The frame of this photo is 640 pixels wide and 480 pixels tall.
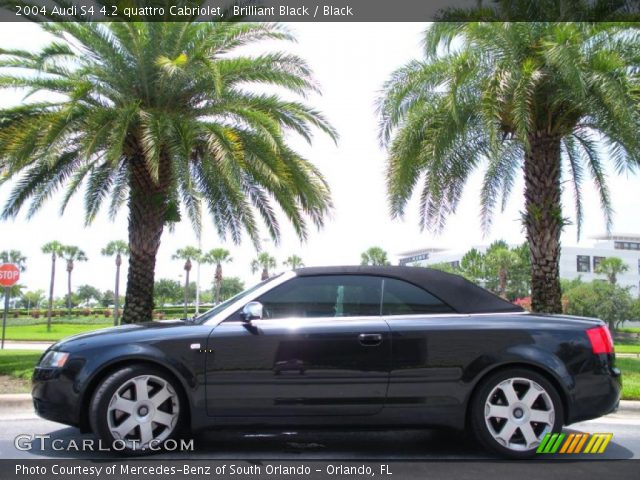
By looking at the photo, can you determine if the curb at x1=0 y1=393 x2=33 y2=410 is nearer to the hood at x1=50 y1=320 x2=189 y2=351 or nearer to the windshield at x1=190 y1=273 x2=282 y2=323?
the hood at x1=50 y1=320 x2=189 y2=351

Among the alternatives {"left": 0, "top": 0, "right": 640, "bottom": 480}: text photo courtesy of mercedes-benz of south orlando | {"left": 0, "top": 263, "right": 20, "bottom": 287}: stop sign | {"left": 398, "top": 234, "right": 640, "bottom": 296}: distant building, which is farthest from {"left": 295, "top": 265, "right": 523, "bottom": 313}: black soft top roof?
{"left": 398, "top": 234, "right": 640, "bottom": 296}: distant building

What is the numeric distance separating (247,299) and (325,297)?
62cm

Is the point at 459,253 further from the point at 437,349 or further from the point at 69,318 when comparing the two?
the point at 437,349

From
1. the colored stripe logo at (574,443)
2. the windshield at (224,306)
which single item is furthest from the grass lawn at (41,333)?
the colored stripe logo at (574,443)

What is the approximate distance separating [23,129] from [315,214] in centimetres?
599

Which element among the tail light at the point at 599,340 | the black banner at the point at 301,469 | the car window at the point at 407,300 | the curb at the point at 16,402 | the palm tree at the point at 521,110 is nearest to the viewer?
the black banner at the point at 301,469

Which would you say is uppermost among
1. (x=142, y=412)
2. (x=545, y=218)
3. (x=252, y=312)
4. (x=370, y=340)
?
(x=545, y=218)

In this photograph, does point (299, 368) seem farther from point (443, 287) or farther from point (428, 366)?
point (443, 287)

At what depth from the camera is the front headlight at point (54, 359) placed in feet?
15.3

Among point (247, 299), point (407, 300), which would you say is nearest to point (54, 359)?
point (247, 299)

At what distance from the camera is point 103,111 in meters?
11.2

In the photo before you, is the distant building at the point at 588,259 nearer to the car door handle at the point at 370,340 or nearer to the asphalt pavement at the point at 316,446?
the asphalt pavement at the point at 316,446

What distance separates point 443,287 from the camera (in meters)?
4.91

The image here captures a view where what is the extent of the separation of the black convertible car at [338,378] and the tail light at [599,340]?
0.02 m
